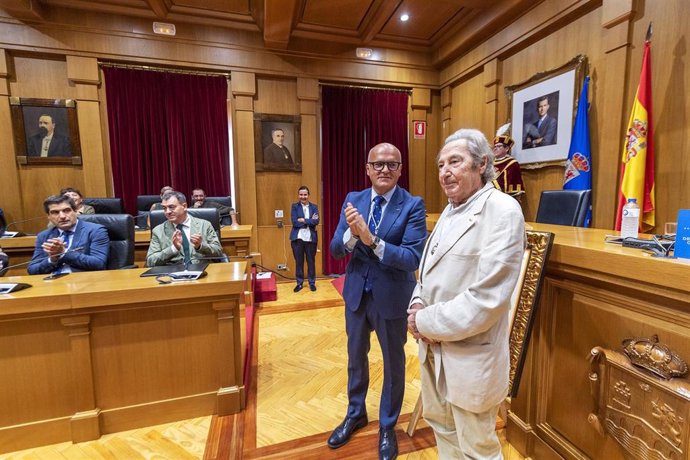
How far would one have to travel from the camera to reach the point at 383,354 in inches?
61.7

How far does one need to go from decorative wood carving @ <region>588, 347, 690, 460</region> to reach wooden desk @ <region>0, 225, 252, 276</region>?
122 inches

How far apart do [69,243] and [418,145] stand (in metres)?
4.67

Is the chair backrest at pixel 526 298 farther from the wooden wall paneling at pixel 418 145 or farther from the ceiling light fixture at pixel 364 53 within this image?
the ceiling light fixture at pixel 364 53

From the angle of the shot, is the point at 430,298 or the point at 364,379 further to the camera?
the point at 364,379

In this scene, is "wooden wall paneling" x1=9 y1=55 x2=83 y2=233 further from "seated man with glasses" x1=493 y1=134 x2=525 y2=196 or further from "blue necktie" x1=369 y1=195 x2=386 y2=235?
"seated man with glasses" x1=493 y1=134 x2=525 y2=196

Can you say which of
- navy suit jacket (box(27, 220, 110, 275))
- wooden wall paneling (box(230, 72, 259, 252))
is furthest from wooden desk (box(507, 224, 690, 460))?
wooden wall paneling (box(230, 72, 259, 252))

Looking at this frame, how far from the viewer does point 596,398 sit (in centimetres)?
123

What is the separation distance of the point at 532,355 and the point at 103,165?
5.16m

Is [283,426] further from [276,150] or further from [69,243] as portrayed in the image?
[276,150]

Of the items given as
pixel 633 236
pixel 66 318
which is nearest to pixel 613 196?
pixel 633 236

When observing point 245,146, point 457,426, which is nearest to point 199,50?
point 245,146

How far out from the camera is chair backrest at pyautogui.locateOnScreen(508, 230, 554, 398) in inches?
53.3

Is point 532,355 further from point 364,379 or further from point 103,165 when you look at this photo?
point 103,165

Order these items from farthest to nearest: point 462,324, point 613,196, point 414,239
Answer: point 613,196 < point 414,239 < point 462,324
